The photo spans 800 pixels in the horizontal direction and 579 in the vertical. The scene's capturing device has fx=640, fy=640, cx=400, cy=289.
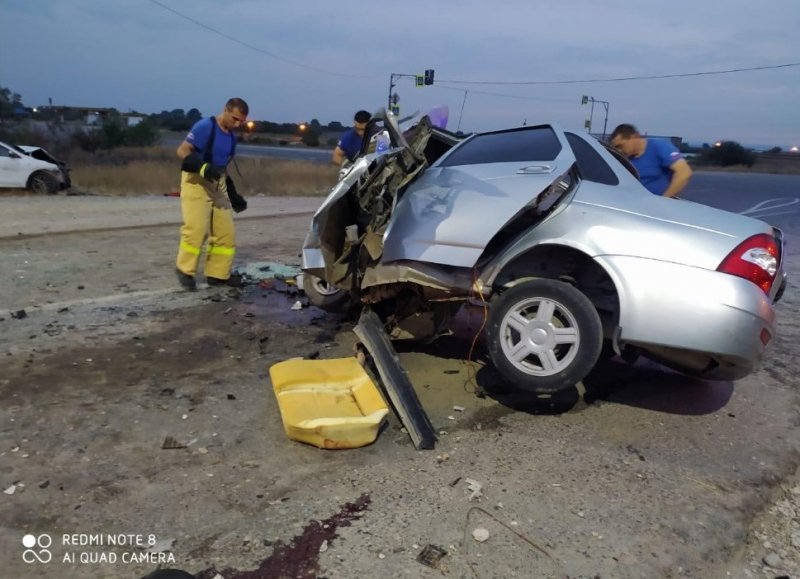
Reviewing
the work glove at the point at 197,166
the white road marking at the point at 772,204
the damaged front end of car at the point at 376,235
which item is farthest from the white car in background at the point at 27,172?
the white road marking at the point at 772,204

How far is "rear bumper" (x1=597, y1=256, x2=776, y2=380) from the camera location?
3549 millimetres

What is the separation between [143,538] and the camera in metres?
2.65

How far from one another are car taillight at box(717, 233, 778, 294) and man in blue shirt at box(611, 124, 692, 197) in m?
2.01

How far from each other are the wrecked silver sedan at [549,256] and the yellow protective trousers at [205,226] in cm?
213

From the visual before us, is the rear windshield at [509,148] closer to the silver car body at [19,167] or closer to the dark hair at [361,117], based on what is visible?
the dark hair at [361,117]

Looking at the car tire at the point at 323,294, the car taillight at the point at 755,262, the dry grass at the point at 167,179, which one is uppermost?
the car taillight at the point at 755,262

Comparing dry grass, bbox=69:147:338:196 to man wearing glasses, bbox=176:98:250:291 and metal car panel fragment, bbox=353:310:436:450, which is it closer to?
man wearing glasses, bbox=176:98:250:291

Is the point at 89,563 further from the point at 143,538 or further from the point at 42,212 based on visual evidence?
the point at 42,212

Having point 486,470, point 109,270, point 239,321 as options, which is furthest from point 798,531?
point 109,270

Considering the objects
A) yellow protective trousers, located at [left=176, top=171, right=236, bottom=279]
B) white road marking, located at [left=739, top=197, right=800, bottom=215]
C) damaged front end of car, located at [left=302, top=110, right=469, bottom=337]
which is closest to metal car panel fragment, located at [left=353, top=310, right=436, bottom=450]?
damaged front end of car, located at [left=302, top=110, right=469, bottom=337]

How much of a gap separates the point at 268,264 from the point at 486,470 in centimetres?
542

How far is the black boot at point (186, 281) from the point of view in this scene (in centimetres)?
662

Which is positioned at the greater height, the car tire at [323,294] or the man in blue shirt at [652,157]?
the man in blue shirt at [652,157]

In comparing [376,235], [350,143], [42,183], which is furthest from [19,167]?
[376,235]
